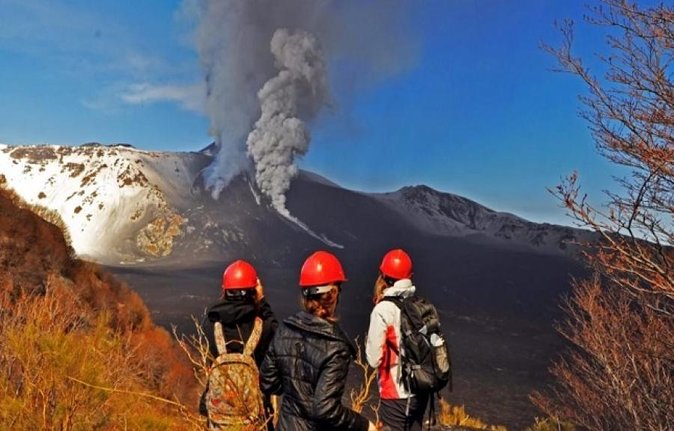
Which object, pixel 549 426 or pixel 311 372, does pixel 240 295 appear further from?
pixel 549 426

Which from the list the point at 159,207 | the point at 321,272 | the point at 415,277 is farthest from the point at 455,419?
the point at 159,207

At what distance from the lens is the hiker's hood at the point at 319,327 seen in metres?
1.93

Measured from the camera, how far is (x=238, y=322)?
8.96ft

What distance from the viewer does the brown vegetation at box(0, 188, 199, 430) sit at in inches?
115

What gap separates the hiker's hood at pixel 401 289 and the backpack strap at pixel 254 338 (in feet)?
2.39

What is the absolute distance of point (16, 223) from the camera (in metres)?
9.42

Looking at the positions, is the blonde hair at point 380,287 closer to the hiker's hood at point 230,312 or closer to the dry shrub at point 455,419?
the hiker's hood at point 230,312

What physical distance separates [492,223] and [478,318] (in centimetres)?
7920

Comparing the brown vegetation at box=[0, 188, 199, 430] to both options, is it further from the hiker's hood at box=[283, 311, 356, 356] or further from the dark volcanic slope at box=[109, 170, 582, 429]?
the dark volcanic slope at box=[109, 170, 582, 429]

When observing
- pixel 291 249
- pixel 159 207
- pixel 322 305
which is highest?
pixel 159 207

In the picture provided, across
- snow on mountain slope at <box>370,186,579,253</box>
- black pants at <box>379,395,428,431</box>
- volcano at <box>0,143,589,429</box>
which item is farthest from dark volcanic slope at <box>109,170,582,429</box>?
black pants at <box>379,395,428,431</box>

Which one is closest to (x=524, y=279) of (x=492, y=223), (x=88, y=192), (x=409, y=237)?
(x=409, y=237)

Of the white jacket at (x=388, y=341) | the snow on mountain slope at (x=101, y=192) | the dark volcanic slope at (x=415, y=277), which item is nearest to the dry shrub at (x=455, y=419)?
the white jacket at (x=388, y=341)

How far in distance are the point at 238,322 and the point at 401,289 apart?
0.90 meters
